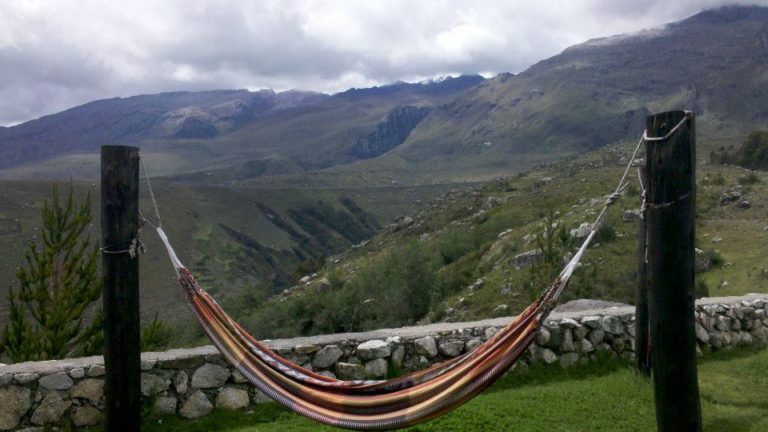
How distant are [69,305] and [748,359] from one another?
9.84 metres

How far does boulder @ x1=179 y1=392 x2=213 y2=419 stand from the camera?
5.57 metres

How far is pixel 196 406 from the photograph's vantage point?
560 cm

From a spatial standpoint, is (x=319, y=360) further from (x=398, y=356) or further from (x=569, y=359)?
(x=569, y=359)

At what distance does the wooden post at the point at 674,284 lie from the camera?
12.1 feet

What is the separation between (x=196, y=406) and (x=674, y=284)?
169 inches

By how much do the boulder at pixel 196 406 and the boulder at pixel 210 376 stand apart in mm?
88

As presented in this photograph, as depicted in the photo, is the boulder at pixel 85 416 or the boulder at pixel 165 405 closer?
the boulder at pixel 85 416

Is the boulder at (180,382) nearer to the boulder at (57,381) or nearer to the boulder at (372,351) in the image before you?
the boulder at (57,381)

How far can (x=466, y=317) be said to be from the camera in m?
15.1

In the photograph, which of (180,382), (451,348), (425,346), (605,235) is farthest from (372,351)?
(605,235)

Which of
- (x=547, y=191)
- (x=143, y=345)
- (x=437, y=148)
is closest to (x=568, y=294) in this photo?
(x=143, y=345)

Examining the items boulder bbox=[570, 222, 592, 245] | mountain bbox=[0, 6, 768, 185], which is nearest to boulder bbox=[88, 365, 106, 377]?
boulder bbox=[570, 222, 592, 245]

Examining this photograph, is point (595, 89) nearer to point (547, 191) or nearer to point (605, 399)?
point (547, 191)

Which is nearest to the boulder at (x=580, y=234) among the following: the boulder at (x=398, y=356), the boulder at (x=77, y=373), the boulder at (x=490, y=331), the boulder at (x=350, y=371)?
the boulder at (x=490, y=331)
